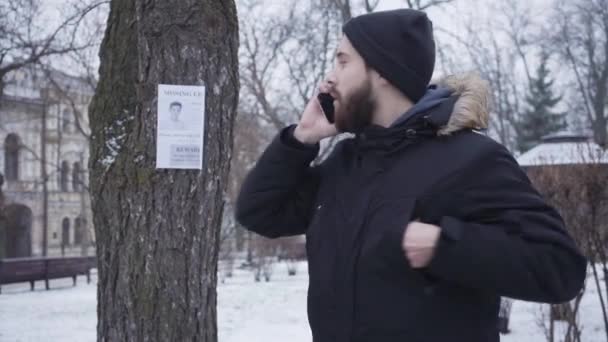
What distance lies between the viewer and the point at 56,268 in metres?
19.6

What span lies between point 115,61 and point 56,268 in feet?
58.0

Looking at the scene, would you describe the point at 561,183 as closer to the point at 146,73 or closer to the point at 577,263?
the point at 146,73

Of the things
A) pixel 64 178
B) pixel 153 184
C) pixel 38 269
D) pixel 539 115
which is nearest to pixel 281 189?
pixel 153 184

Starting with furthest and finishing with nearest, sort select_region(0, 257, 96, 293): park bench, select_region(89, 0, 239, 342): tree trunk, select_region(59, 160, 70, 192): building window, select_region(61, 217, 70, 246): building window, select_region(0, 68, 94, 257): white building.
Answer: select_region(61, 217, 70, 246): building window
select_region(59, 160, 70, 192): building window
select_region(0, 68, 94, 257): white building
select_region(0, 257, 96, 293): park bench
select_region(89, 0, 239, 342): tree trunk

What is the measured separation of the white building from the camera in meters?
30.9

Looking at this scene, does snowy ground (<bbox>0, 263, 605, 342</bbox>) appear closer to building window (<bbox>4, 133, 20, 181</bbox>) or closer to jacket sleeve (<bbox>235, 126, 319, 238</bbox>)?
jacket sleeve (<bbox>235, 126, 319, 238</bbox>)

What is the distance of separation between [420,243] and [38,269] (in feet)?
62.1

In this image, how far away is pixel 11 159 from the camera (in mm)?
38469

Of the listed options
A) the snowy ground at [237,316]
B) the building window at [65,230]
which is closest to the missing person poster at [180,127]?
the snowy ground at [237,316]

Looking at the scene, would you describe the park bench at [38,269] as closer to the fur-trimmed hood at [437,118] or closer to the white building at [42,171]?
the white building at [42,171]

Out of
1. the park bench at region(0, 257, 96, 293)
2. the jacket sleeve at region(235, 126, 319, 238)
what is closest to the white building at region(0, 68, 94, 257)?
the park bench at region(0, 257, 96, 293)

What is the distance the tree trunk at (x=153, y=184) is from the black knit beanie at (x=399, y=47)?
1490mm

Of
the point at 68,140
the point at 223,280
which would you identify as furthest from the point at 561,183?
the point at 68,140

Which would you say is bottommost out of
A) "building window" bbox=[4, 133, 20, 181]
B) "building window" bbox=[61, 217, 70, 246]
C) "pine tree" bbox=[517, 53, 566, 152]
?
"building window" bbox=[61, 217, 70, 246]
